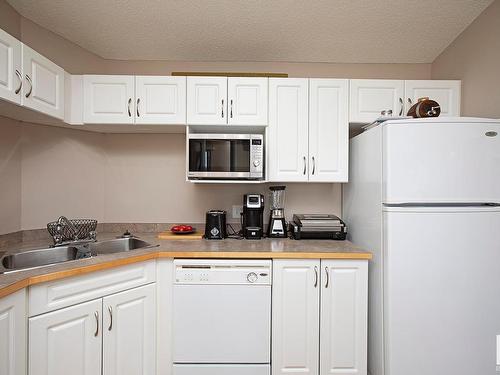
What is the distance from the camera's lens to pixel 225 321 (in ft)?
5.68

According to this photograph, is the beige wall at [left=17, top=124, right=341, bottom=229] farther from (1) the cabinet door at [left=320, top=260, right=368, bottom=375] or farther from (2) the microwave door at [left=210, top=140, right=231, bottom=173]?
(1) the cabinet door at [left=320, top=260, right=368, bottom=375]

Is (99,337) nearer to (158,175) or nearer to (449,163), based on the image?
(158,175)

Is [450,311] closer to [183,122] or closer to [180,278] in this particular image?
[180,278]

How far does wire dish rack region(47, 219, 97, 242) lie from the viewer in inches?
72.6

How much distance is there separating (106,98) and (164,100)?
45cm

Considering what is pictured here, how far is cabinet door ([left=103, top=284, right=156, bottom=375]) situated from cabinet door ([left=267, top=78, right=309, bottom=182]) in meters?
1.25

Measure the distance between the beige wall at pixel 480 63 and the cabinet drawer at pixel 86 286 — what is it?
8.34ft

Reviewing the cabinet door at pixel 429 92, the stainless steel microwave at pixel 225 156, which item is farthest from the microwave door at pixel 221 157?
the cabinet door at pixel 429 92

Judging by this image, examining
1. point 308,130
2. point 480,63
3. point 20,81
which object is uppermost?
point 480,63

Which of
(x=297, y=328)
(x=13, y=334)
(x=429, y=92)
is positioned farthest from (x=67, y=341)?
(x=429, y=92)

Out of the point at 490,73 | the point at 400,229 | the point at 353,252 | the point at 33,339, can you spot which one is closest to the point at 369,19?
the point at 490,73

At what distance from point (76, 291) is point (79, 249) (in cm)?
36

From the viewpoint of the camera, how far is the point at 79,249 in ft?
5.59

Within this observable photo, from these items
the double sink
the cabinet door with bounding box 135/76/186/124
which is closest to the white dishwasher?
the double sink
